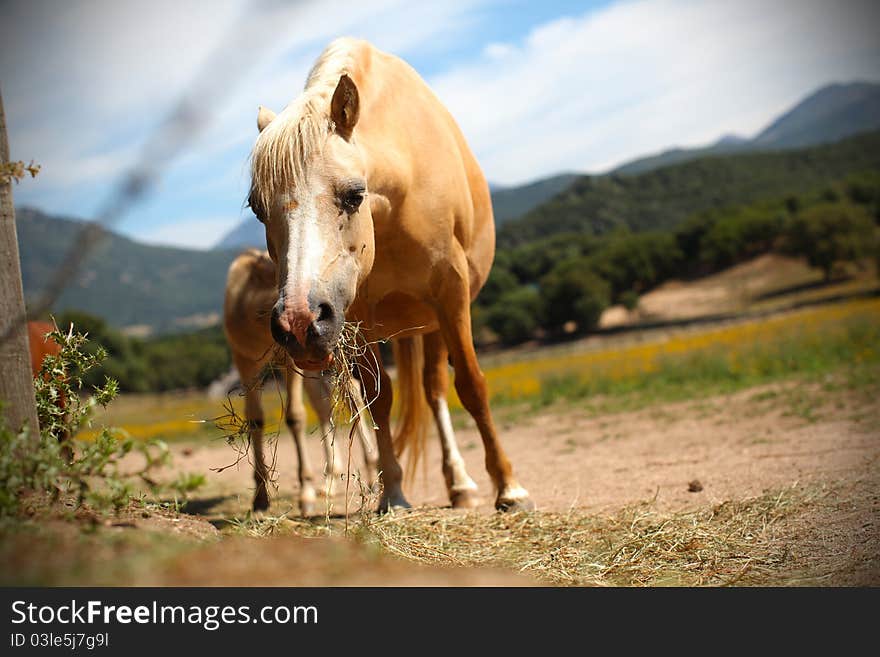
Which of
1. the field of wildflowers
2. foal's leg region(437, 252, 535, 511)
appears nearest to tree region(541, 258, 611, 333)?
the field of wildflowers

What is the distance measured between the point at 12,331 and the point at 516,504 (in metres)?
2.79

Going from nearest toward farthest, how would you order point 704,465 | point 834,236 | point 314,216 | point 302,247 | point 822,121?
point 302,247, point 314,216, point 704,465, point 834,236, point 822,121

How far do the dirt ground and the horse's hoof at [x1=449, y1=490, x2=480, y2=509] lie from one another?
0.11m

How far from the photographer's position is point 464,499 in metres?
4.45

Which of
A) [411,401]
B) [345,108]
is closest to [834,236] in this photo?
[411,401]

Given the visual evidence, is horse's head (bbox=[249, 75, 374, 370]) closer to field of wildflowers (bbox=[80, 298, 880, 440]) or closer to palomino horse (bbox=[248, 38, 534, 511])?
palomino horse (bbox=[248, 38, 534, 511])

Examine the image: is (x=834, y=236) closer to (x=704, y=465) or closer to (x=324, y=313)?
(x=704, y=465)

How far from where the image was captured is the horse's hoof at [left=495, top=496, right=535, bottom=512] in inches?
158

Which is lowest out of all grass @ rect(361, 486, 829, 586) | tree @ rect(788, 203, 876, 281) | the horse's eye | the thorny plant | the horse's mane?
grass @ rect(361, 486, 829, 586)

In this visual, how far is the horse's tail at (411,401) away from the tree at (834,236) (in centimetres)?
4390

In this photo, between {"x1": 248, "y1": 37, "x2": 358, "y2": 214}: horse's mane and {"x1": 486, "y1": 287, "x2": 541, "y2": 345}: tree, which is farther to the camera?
{"x1": 486, "y1": 287, "x2": 541, "y2": 345}: tree

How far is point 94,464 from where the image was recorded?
6.72 feet
